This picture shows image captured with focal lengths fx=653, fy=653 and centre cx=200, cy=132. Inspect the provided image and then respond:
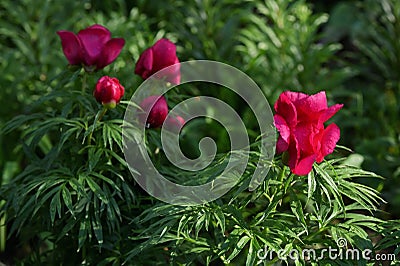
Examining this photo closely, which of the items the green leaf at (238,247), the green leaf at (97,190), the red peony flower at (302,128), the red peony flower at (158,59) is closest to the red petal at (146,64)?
the red peony flower at (158,59)

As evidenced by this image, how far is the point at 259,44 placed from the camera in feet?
9.68

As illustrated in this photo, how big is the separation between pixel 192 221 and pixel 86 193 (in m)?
0.31

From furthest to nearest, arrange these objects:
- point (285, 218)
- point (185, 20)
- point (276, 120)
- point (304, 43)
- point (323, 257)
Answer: point (185, 20) → point (304, 43) → point (285, 218) → point (323, 257) → point (276, 120)

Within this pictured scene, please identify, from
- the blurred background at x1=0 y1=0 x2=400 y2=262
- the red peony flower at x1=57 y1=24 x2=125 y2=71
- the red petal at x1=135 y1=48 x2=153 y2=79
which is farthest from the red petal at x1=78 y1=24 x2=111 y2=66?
the blurred background at x1=0 y1=0 x2=400 y2=262

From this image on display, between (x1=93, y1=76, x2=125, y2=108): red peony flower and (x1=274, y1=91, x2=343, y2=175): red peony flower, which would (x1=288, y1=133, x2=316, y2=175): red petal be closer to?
(x1=274, y1=91, x2=343, y2=175): red peony flower

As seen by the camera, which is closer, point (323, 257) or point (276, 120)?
point (276, 120)

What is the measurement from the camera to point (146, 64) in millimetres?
1777

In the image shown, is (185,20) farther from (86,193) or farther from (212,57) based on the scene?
(86,193)

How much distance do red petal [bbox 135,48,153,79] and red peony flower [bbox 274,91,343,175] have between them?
1.52 feet

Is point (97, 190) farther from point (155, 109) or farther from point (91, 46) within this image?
point (91, 46)

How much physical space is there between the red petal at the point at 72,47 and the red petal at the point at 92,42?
0.05 feet

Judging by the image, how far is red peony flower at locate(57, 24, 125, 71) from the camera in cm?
177

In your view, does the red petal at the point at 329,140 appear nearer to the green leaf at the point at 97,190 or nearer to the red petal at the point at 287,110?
the red petal at the point at 287,110

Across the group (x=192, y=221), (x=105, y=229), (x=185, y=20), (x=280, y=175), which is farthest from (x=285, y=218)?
(x=185, y=20)
